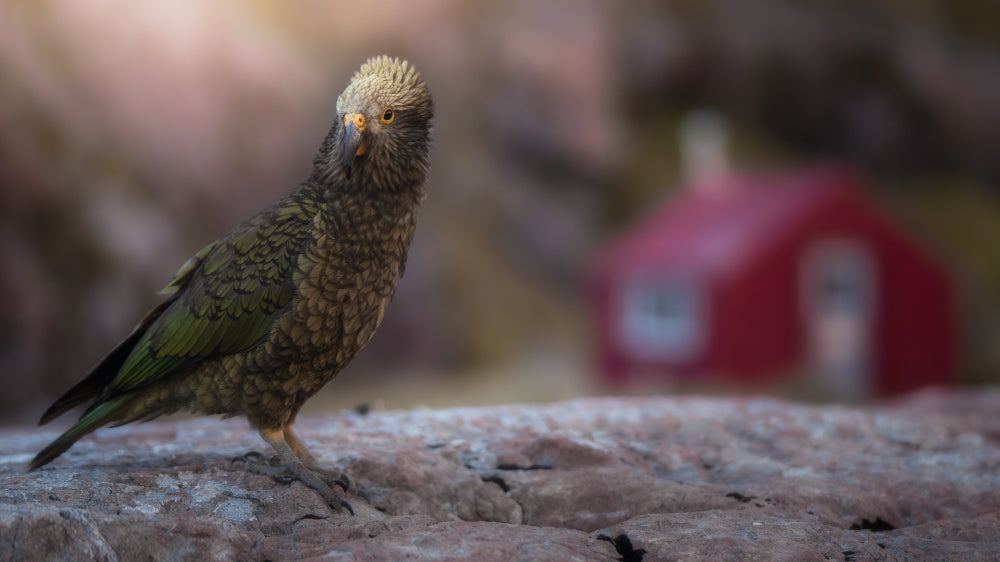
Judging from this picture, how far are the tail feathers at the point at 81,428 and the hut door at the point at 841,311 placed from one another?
12.5 meters

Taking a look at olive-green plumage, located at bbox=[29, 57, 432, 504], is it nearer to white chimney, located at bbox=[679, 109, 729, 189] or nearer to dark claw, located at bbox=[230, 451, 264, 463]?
dark claw, located at bbox=[230, 451, 264, 463]

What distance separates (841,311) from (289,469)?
1356 centimetres

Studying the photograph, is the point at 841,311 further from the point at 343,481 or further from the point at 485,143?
the point at 343,481

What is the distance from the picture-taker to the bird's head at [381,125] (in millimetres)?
3014

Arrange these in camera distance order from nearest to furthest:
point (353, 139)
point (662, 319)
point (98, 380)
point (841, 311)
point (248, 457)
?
1. point (353, 139)
2. point (248, 457)
3. point (98, 380)
4. point (662, 319)
5. point (841, 311)

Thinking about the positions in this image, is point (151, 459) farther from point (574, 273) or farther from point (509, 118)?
point (509, 118)

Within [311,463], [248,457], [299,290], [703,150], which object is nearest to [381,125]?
[299,290]

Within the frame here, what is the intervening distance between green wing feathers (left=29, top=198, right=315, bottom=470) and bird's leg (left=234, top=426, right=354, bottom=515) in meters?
0.35

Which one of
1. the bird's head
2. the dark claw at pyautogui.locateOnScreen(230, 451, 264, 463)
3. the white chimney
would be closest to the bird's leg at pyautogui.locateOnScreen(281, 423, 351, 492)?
the dark claw at pyautogui.locateOnScreen(230, 451, 264, 463)

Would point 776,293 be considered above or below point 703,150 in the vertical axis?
below

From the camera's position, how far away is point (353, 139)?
2.94 metres

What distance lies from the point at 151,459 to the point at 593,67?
20.5 metres

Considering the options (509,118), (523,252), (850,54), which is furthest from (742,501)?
(850,54)

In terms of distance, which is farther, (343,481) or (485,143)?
(485,143)
